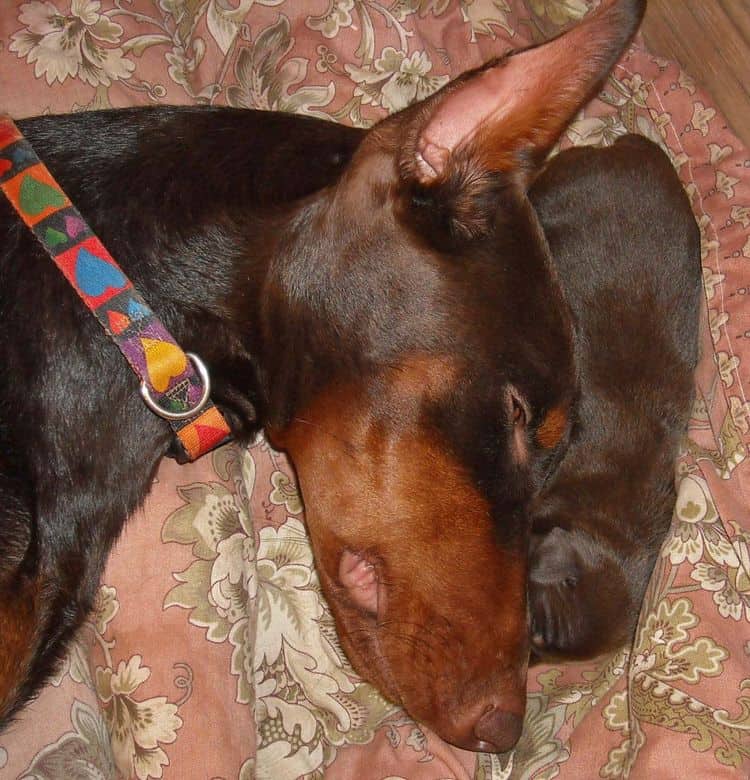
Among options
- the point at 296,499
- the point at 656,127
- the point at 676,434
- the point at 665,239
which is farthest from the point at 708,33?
the point at 296,499

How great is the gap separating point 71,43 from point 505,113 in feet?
4.69

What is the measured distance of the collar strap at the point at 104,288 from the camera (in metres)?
1.73

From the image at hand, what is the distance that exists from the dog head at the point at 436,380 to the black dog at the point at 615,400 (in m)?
0.59

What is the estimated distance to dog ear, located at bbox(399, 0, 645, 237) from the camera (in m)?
1.71

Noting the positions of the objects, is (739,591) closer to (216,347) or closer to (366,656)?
(366,656)

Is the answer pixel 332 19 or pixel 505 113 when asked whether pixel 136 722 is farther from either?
pixel 332 19

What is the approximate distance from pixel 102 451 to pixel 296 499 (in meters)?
0.87

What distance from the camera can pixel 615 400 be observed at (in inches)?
101

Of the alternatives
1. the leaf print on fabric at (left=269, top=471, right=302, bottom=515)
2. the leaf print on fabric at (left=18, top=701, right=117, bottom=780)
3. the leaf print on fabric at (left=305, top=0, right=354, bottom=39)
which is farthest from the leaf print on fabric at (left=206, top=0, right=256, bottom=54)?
the leaf print on fabric at (left=18, top=701, right=117, bottom=780)

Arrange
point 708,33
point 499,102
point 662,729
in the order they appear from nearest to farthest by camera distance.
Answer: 1. point 499,102
2. point 662,729
3. point 708,33

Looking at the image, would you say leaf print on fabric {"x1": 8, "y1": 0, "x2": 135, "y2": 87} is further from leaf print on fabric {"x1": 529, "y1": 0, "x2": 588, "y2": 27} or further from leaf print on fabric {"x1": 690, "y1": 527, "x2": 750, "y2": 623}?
leaf print on fabric {"x1": 690, "y1": 527, "x2": 750, "y2": 623}

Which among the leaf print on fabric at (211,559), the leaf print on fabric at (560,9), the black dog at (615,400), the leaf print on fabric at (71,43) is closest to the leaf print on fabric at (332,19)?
the leaf print on fabric at (71,43)

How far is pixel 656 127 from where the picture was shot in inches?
119

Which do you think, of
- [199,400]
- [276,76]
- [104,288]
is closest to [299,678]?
[199,400]
